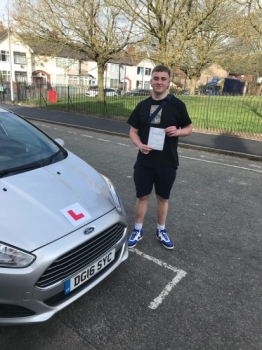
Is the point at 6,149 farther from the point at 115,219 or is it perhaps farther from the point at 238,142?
the point at 238,142

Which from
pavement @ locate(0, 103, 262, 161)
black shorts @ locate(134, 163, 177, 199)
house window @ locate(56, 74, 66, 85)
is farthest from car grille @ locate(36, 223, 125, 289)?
house window @ locate(56, 74, 66, 85)

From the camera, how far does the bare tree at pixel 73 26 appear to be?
50.2ft

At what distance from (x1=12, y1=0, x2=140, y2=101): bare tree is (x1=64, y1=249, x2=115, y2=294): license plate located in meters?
15.1

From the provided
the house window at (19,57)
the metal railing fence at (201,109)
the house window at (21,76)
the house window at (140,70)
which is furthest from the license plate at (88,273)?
the house window at (140,70)

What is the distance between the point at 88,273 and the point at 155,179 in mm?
1270

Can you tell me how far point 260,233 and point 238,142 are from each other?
20.1 ft

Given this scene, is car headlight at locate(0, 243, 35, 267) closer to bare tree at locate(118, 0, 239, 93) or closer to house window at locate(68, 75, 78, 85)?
bare tree at locate(118, 0, 239, 93)

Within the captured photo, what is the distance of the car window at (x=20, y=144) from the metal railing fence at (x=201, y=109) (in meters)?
8.67

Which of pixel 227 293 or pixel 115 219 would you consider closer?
pixel 115 219

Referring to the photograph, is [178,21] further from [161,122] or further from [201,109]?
[161,122]

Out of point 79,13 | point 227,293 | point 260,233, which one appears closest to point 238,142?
point 260,233

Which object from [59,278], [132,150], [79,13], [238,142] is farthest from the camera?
[79,13]

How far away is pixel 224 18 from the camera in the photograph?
529 inches

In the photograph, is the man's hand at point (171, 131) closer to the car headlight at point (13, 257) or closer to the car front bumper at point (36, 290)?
the car front bumper at point (36, 290)
